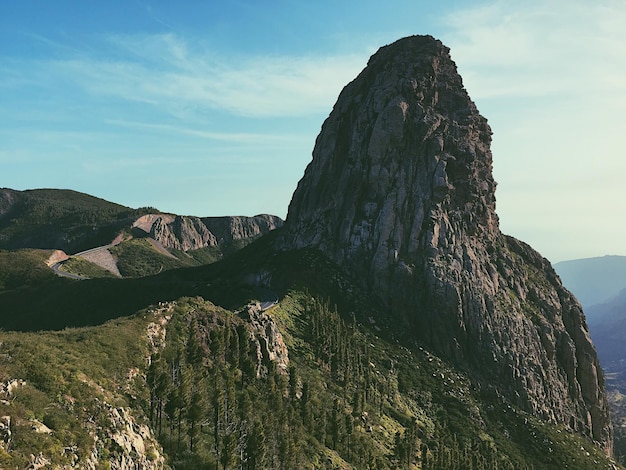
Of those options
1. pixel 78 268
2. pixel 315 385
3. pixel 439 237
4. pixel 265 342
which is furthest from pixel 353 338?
pixel 78 268

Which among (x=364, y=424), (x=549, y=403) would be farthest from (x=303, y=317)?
(x=549, y=403)

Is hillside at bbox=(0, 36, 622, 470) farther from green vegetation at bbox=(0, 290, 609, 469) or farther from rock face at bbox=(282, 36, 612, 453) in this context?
rock face at bbox=(282, 36, 612, 453)

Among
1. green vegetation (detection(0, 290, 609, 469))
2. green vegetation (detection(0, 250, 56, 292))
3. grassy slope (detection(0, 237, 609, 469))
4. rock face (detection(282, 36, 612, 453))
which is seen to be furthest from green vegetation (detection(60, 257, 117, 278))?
green vegetation (detection(0, 290, 609, 469))

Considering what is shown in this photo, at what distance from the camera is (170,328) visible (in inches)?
2598

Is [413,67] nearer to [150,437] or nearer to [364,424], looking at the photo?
[364,424]

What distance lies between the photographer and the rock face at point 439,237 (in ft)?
472

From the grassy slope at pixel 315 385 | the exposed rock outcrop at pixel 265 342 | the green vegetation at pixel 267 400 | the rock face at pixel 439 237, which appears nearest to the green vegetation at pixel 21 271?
the grassy slope at pixel 315 385

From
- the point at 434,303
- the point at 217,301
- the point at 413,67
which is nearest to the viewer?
the point at 217,301

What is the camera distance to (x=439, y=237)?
154625 millimetres

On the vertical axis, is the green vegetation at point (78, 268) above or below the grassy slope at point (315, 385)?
above

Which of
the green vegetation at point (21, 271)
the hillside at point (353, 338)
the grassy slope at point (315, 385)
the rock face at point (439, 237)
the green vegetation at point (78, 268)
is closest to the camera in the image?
the grassy slope at point (315, 385)

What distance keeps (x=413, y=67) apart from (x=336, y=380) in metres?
128

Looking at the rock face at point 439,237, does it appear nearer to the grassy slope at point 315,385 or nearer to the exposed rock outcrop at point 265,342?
the grassy slope at point 315,385

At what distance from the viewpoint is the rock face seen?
14375cm
